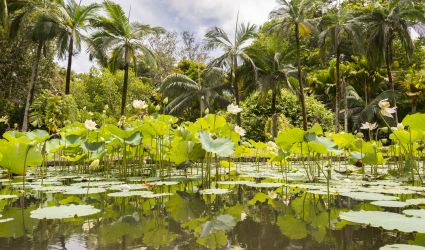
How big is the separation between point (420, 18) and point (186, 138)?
604 inches

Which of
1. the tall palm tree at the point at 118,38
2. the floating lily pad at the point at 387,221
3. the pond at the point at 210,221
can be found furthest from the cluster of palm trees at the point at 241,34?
the floating lily pad at the point at 387,221

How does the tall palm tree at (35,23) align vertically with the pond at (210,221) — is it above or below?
above

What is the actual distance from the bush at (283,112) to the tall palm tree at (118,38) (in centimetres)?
548

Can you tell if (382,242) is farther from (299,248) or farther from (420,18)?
(420,18)

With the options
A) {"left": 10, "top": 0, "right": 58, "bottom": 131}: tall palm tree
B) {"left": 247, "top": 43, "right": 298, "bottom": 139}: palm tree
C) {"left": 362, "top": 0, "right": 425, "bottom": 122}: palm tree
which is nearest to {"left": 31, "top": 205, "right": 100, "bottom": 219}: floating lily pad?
{"left": 10, "top": 0, "right": 58, "bottom": 131}: tall palm tree

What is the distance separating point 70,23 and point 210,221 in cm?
1489

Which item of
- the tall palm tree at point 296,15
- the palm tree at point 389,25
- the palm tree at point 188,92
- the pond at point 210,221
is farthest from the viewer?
the palm tree at point 188,92

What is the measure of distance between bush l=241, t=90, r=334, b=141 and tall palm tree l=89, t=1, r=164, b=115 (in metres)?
5.48

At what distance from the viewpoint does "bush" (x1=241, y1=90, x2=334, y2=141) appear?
693 inches

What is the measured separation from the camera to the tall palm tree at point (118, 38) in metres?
15.5

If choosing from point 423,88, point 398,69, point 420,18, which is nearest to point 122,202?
point 420,18

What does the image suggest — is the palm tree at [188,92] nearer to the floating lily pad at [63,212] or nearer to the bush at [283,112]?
the bush at [283,112]

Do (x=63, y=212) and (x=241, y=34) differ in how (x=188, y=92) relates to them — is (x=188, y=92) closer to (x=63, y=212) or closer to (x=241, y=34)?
(x=241, y=34)

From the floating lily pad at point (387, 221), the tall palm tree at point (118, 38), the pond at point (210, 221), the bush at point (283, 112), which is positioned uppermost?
the tall palm tree at point (118, 38)
